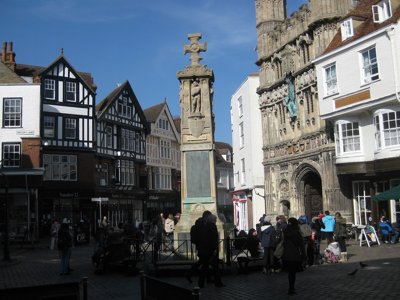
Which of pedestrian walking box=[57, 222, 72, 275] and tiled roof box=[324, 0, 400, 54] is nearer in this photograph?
pedestrian walking box=[57, 222, 72, 275]

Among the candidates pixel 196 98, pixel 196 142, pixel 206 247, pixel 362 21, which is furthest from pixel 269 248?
pixel 362 21

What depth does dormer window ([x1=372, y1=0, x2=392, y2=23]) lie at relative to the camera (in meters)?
23.8

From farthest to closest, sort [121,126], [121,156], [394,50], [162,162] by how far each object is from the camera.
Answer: [162,162], [121,126], [121,156], [394,50]

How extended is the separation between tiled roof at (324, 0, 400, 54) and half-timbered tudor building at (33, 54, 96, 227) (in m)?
20.6

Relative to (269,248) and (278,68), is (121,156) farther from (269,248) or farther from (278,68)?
(269,248)

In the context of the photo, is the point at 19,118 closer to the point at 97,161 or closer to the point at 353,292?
the point at 97,161

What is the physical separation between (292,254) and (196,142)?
5462mm

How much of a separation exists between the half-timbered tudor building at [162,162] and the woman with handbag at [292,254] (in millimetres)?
39665

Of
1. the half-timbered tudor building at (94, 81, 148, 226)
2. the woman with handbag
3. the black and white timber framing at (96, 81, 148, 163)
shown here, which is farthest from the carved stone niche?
the woman with handbag

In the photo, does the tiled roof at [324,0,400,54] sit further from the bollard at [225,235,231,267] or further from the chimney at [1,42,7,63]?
the chimney at [1,42,7,63]

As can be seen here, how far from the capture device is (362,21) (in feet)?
84.1

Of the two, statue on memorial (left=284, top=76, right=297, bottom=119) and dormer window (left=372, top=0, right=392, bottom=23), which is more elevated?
dormer window (left=372, top=0, right=392, bottom=23)

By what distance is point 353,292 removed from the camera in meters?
9.55

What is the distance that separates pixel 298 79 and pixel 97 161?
19.0 m
